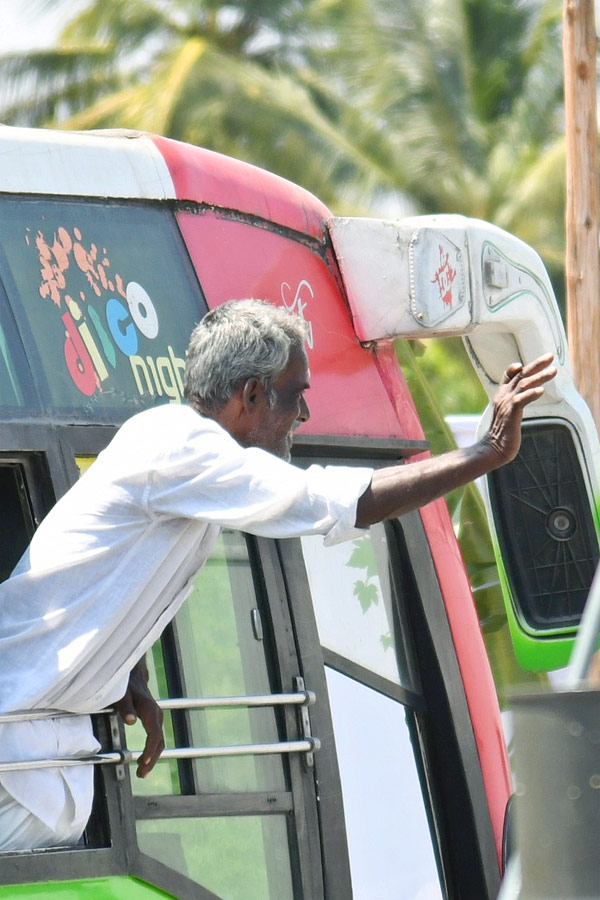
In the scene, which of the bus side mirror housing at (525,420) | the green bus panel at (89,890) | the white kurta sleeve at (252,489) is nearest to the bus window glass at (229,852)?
the green bus panel at (89,890)

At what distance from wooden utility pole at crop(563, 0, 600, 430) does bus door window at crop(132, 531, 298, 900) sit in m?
3.68

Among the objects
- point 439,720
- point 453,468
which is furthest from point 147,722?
point 439,720

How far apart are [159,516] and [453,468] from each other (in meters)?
0.60

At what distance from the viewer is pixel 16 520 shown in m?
3.79

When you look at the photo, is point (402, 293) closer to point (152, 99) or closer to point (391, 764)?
point (391, 764)

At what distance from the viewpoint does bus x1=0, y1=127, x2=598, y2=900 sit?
3.62m

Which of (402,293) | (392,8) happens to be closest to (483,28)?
(392,8)

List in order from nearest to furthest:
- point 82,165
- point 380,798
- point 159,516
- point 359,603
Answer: point 159,516
point 82,165
point 380,798
point 359,603

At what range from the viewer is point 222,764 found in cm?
384

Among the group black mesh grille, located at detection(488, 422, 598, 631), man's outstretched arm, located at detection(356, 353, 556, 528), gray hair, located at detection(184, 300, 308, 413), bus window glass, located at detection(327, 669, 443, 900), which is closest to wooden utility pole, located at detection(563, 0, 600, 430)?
black mesh grille, located at detection(488, 422, 598, 631)

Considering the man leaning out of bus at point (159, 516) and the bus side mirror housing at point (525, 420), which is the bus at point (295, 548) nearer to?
the bus side mirror housing at point (525, 420)

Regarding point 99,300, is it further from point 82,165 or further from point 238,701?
point 238,701

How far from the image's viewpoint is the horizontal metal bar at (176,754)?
10.4 ft

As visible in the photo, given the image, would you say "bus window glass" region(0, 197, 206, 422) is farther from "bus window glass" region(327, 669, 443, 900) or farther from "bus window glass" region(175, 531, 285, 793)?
"bus window glass" region(327, 669, 443, 900)
